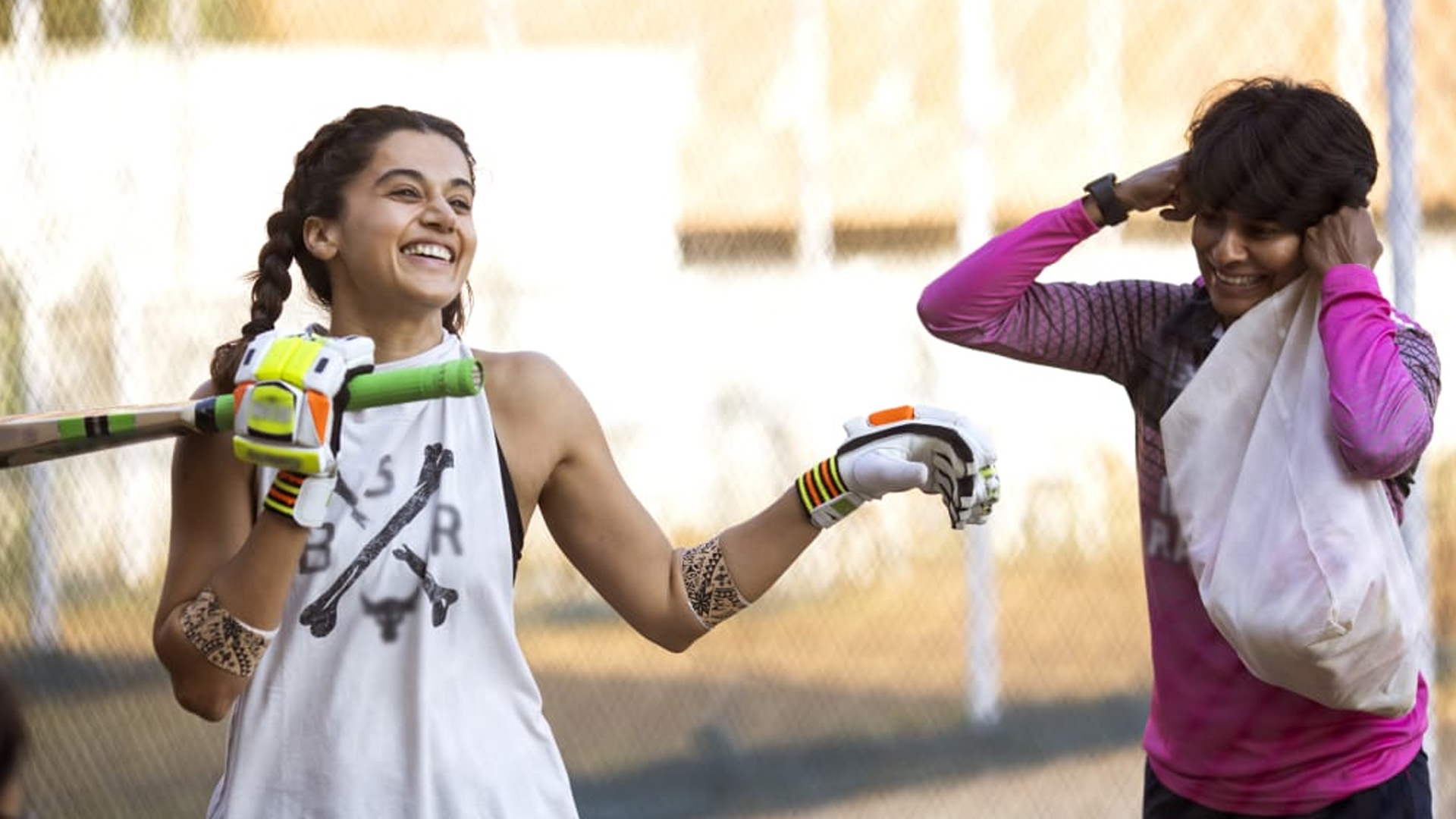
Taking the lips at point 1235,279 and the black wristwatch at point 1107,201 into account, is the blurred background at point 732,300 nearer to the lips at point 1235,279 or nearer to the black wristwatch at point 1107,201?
the black wristwatch at point 1107,201

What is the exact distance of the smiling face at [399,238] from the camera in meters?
2.28

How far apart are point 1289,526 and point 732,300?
5.22ft

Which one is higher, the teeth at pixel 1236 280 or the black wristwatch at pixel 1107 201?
the black wristwatch at pixel 1107 201

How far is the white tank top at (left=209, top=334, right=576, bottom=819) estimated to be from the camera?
2.10m

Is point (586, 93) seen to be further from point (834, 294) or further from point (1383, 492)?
point (1383, 492)

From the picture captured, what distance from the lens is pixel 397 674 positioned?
2121 millimetres

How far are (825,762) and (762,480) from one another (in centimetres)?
58

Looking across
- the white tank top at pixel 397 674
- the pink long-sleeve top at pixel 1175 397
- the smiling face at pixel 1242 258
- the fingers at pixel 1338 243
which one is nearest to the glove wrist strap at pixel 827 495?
the white tank top at pixel 397 674

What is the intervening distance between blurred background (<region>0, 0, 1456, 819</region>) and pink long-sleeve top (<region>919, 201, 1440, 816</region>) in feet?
3.73

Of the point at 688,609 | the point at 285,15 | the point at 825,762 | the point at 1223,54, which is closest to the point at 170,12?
the point at 285,15

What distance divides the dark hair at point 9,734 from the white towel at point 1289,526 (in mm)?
1581

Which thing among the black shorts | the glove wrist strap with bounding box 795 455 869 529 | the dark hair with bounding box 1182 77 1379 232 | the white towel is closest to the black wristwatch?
the dark hair with bounding box 1182 77 1379 232

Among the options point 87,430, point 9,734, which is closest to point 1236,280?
point 87,430

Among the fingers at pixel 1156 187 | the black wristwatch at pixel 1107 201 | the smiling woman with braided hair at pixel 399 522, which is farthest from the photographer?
the black wristwatch at pixel 1107 201
